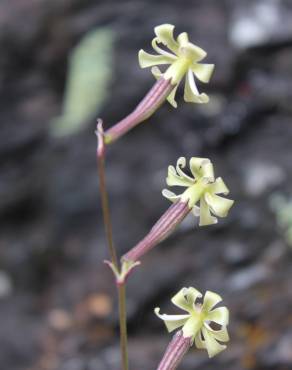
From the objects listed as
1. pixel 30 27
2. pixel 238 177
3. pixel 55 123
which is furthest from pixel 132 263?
pixel 30 27

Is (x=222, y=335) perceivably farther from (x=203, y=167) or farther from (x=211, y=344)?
(x=203, y=167)

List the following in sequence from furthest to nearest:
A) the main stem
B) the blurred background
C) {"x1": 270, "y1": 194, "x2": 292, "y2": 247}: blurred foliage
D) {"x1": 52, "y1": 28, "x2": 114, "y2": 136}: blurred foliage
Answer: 1. {"x1": 52, "y1": 28, "x2": 114, "y2": 136}: blurred foliage
2. {"x1": 270, "y1": 194, "x2": 292, "y2": 247}: blurred foliage
3. the blurred background
4. the main stem

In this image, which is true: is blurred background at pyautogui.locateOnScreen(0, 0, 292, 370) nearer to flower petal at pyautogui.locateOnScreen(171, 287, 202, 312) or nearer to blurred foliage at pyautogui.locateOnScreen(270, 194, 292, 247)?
blurred foliage at pyautogui.locateOnScreen(270, 194, 292, 247)

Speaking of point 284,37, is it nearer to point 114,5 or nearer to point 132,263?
point 114,5

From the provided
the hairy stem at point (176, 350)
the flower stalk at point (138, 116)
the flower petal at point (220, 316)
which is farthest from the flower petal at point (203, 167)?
the hairy stem at point (176, 350)

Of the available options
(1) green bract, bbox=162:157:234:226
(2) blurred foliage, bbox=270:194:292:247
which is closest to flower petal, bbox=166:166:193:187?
(1) green bract, bbox=162:157:234:226
